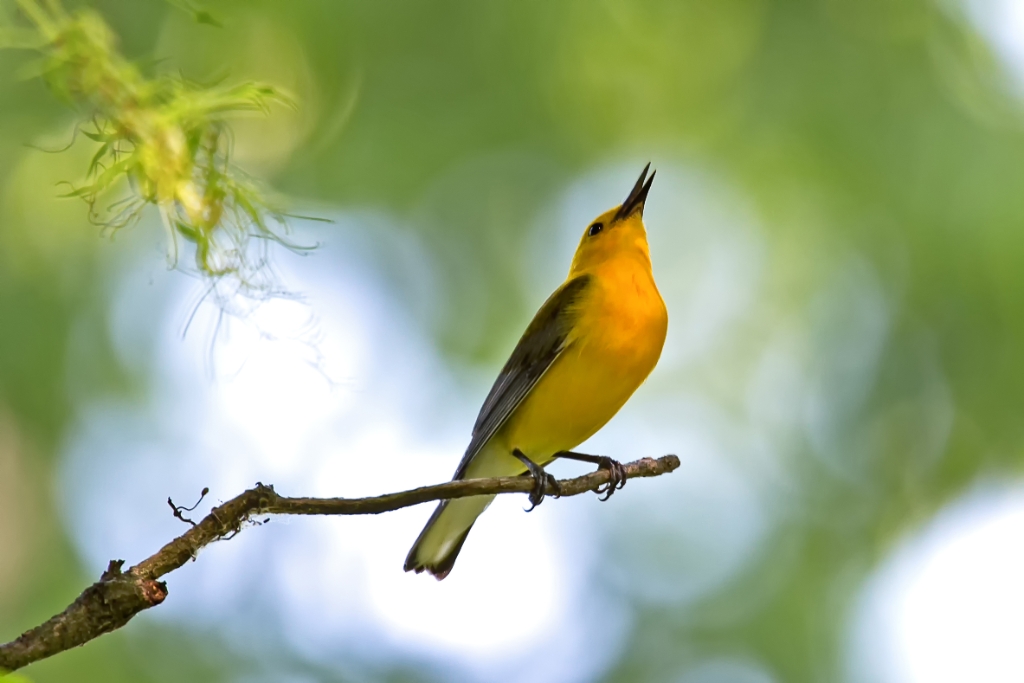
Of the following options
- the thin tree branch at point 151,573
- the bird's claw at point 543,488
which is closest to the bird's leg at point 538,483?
the bird's claw at point 543,488

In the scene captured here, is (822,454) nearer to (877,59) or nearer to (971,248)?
(971,248)

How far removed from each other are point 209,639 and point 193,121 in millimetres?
5008

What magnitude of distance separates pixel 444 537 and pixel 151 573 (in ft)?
9.13

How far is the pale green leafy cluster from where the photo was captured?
77.9 inches

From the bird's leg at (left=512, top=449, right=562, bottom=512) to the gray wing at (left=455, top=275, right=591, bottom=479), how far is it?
0.58ft

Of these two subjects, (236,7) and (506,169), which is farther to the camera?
(506,169)

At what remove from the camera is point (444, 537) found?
4.68m

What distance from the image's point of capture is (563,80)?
7.93m

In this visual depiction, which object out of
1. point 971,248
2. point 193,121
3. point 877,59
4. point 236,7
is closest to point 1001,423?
point 971,248

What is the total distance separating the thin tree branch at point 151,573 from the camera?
5.87 feet

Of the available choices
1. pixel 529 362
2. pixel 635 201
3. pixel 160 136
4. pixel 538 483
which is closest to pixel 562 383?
pixel 529 362

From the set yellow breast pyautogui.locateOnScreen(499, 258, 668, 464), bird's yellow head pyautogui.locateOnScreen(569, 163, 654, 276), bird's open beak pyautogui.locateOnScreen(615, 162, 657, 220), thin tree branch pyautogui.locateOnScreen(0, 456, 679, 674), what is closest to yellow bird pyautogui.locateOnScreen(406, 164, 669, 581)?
yellow breast pyautogui.locateOnScreen(499, 258, 668, 464)

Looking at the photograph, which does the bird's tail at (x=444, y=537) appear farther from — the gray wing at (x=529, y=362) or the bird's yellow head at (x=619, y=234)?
the bird's yellow head at (x=619, y=234)

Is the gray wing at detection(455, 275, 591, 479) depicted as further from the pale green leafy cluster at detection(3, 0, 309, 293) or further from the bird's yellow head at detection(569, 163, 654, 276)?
the pale green leafy cluster at detection(3, 0, 309, 293)
